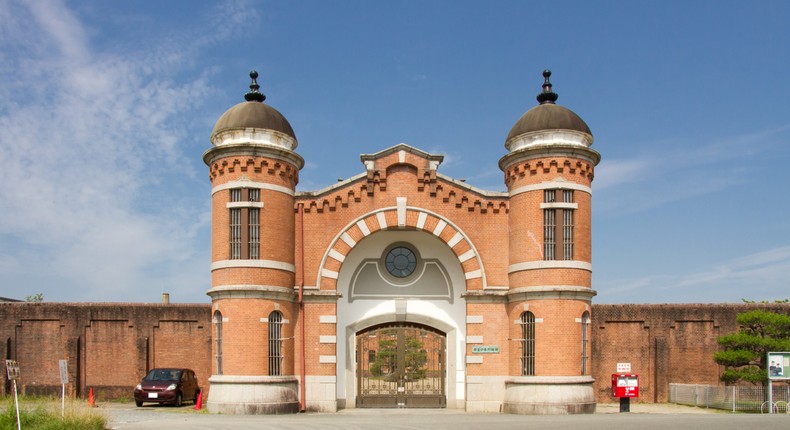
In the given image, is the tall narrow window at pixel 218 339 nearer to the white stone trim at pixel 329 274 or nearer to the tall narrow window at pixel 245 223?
the tall narrow window at pixel 245 223

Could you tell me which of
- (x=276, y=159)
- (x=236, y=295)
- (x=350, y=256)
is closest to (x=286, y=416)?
(x=236, y=295)

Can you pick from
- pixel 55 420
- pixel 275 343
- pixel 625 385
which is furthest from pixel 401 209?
pixel 55 420

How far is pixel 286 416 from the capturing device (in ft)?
81.7

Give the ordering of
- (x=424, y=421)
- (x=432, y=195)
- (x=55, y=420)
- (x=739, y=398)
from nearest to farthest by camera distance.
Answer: (x=55, y=420), (x=424, y=421), (x=432, y=195), (x=739, y=398)

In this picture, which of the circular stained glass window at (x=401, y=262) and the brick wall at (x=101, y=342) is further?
the brick wall at (x=101, y=342)

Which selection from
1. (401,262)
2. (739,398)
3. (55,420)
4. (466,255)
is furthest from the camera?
(401,262)

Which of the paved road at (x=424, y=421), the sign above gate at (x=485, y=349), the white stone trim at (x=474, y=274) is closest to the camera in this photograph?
the paved road at (x=424, y=421)

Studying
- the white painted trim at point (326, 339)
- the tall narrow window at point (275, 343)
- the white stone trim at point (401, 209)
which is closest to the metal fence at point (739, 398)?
the white stone trim at point (401, 209)

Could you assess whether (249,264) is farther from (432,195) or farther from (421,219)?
(432,195)

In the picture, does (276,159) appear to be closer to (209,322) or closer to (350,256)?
(350,256)

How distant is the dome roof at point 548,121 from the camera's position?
27203 mm

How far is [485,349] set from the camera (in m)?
27.5

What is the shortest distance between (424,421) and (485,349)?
18.1 ft

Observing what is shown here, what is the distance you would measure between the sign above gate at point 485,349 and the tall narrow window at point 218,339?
8.51 meters
